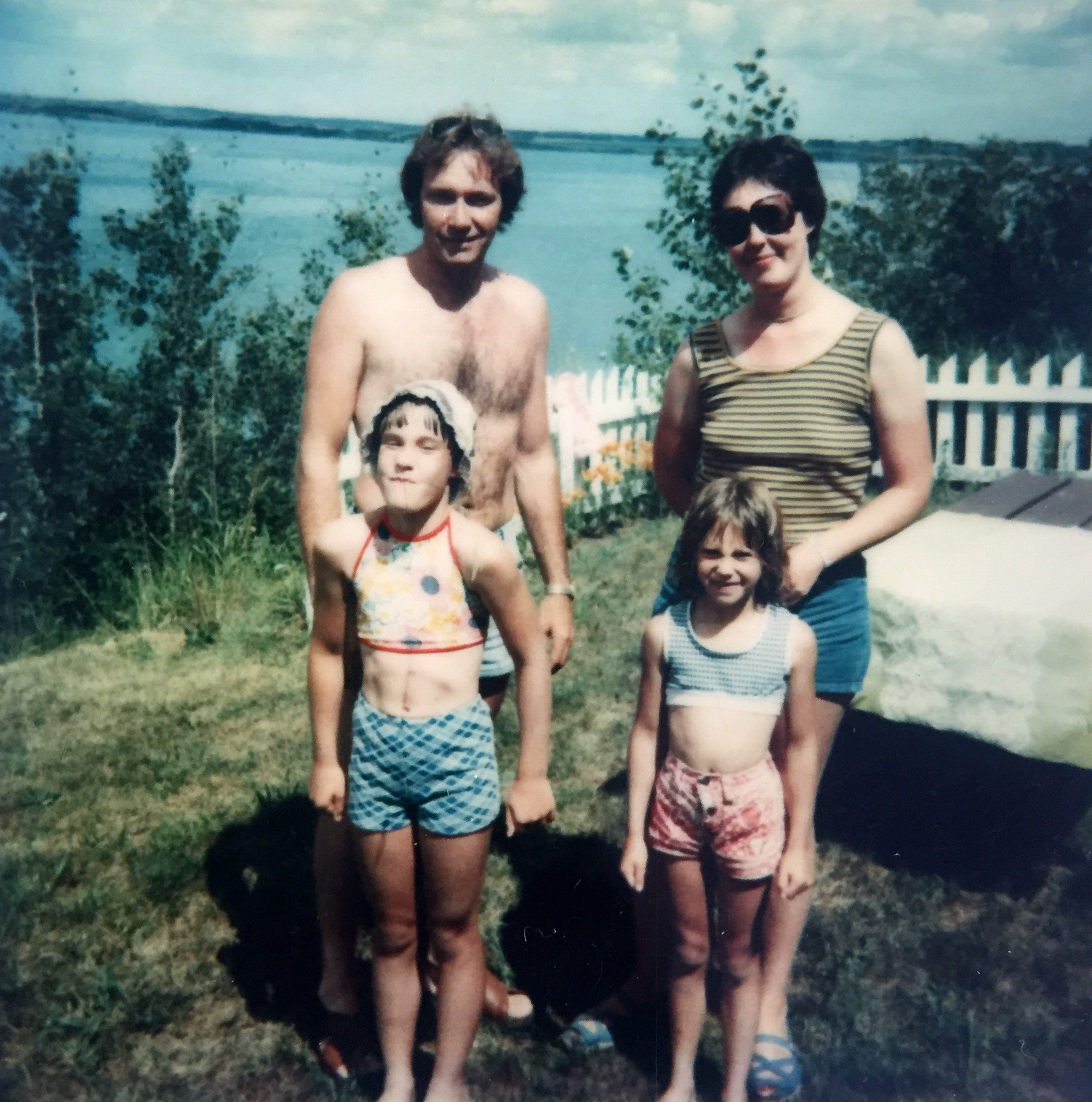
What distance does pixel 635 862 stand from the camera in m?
2.27

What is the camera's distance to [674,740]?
7.49 ft

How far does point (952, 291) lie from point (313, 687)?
24.9 ft

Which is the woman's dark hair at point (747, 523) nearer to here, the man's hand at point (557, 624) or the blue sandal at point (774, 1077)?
the man's hand at point (557, 624)

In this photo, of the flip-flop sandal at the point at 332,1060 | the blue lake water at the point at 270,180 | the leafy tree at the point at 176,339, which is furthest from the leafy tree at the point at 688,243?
the flip-flop sandal at the point at 332,1060

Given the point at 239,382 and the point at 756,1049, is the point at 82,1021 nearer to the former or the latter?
the point at 756,1049

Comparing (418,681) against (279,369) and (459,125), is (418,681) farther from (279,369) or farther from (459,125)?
(279,369)

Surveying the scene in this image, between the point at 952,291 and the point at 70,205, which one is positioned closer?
the point at 70,205

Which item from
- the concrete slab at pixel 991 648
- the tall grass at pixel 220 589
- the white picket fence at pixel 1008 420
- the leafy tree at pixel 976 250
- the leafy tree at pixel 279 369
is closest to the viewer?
the concrete slab at pixel 991 648

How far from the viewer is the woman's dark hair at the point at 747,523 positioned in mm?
2158

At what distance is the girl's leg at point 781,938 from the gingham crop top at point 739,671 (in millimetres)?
166

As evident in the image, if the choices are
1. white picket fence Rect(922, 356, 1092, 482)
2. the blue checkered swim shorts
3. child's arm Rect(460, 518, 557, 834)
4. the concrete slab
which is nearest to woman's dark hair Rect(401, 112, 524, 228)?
child's arm Rect(460, 518, 557, 834)

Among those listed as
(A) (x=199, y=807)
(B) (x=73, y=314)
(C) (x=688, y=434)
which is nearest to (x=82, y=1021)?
(A) (x=199, y=807)

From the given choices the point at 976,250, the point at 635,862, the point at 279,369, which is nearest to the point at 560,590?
the point at 635,862

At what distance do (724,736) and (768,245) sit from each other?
1.04 meters
